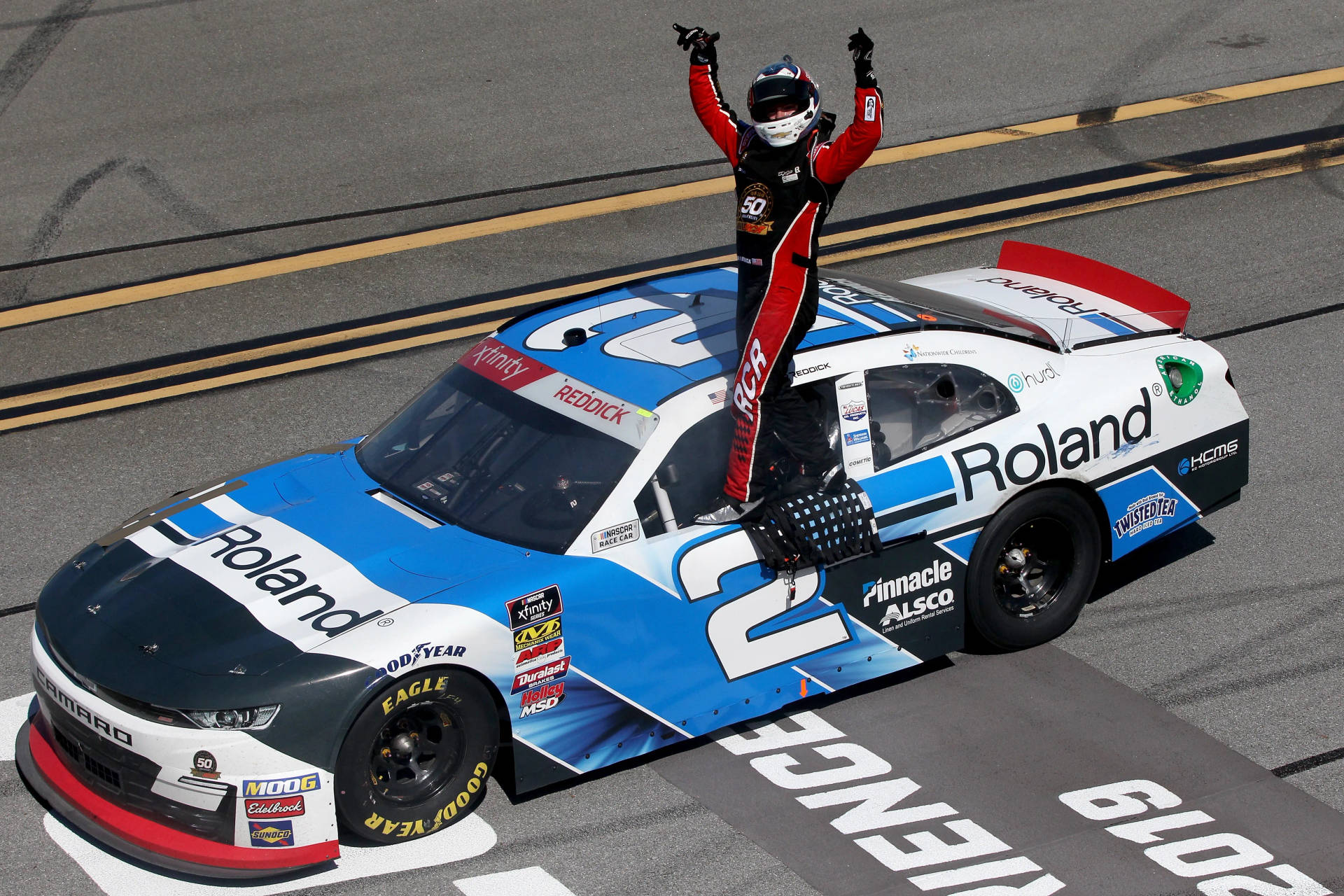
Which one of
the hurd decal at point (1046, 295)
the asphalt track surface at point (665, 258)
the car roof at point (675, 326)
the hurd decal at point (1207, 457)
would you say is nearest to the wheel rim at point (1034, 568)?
the asphalt track surface at point (665, 258)

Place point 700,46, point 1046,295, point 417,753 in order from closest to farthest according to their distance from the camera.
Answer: point 417,753, point 700,46, point 1046,295

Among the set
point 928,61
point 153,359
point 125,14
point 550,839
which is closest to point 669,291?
point 550,839

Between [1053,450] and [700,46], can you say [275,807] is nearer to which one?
[1053,450]

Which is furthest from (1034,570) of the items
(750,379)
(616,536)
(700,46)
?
(700,46)

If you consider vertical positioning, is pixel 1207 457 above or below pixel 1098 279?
below

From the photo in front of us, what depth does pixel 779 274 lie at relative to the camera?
5.97 meters

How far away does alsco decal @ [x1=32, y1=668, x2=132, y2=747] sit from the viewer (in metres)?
5.00

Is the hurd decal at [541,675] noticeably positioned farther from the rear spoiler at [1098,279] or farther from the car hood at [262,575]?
the rear spoiler at [1098,279]

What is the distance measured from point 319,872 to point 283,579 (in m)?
1.05

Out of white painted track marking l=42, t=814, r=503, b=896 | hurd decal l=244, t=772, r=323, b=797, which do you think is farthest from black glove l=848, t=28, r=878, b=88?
hurd decal l=244, t=772, r=323, b=797

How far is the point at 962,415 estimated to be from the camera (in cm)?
634

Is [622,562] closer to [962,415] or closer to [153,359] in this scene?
[962,415]

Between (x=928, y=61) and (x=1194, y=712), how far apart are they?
29.4 ft

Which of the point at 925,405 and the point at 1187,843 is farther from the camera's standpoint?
the point at 925,405
